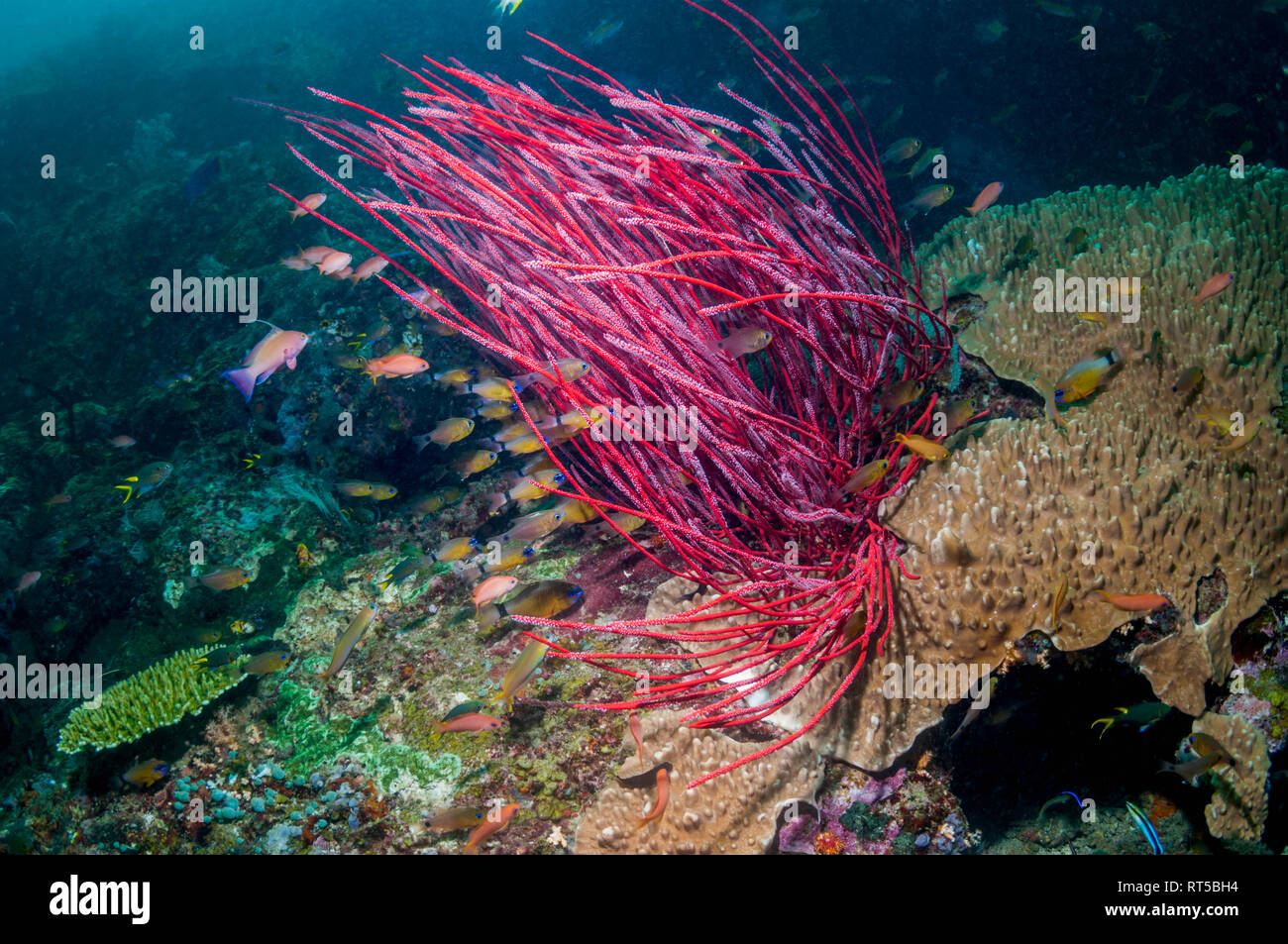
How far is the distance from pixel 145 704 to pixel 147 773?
481mm

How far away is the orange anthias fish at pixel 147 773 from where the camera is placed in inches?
124

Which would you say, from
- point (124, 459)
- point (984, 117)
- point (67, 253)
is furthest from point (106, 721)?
point (984, 117)

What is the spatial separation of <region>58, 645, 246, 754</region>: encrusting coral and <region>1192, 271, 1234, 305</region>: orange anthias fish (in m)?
5.79

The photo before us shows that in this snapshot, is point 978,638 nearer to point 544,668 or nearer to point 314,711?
point 544,668

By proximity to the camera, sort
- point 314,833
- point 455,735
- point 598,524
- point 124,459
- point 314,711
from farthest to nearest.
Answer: point 124,459
point 598,524
point 314,711
point 455,735
point 314,833

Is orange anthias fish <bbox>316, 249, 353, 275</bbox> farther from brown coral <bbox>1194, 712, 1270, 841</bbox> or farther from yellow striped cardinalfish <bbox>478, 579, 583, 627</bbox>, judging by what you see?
brown coral <bbox>1194, 712, 1270, 841</bbox>

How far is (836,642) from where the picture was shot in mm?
2539

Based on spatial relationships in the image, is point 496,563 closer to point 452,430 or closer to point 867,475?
point 452,430

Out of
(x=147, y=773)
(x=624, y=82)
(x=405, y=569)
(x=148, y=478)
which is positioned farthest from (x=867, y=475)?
(x=624, y=82)

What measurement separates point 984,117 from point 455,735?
12942 mm

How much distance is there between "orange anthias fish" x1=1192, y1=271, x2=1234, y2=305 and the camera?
9.29ft

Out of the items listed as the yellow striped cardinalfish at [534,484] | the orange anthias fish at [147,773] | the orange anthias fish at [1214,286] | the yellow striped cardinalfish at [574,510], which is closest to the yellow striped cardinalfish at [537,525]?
the yellow striped cardinalfish at [574,510]

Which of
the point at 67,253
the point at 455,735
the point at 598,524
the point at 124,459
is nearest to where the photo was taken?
the point at 455,735

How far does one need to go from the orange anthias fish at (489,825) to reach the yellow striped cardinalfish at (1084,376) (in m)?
3.14
